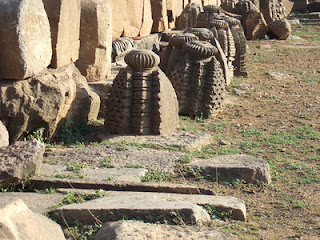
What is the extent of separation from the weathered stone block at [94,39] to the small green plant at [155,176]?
2101mm

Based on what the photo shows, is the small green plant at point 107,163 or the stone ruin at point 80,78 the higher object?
the stone ruin at point 80,78

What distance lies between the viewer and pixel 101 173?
14.2 ft

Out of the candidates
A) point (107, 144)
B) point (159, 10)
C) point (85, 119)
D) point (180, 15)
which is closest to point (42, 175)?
point (107, 144)

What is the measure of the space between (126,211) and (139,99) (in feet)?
7.30

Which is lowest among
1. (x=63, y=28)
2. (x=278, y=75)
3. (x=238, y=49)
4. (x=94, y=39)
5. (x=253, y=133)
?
(x=253, y=133)

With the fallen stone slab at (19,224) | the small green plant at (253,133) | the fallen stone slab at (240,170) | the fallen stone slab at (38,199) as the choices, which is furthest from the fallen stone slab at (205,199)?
the small green plant at (253,133)

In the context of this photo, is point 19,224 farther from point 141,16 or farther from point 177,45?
point 141,16

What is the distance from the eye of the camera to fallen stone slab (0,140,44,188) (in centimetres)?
375

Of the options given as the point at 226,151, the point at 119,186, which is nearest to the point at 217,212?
the point at 119,186

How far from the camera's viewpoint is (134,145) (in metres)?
5.12

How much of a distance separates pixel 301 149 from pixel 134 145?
5.96 feet

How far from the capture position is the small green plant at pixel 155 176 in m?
4.30

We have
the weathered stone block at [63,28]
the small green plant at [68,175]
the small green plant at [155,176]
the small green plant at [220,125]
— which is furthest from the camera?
the small green plant at [220,125]

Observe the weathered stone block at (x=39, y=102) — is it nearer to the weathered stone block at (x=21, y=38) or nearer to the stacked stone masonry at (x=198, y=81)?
the weathered stone block at (x=21, y=38)
